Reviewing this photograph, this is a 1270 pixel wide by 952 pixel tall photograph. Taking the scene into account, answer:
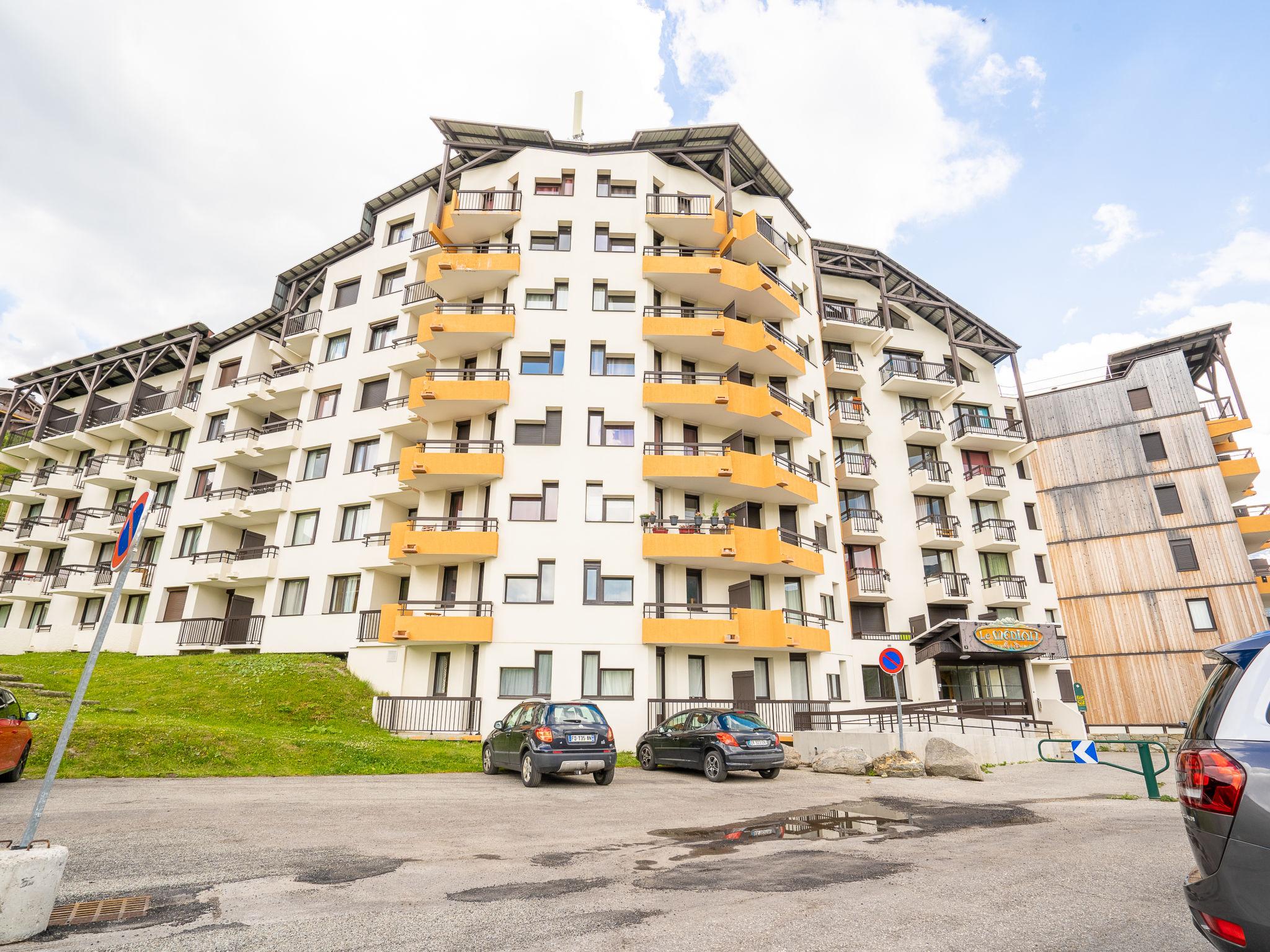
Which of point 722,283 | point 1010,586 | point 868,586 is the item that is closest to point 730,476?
point 722,283

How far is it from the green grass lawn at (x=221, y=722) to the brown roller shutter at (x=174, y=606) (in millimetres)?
2351

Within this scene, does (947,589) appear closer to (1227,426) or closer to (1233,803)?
(1227,426)

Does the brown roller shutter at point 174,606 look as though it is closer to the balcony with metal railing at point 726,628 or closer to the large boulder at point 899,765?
the balcony with metal railing at point 726,628

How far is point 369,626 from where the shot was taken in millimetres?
27844

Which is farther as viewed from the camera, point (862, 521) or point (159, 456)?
point (159, 456)

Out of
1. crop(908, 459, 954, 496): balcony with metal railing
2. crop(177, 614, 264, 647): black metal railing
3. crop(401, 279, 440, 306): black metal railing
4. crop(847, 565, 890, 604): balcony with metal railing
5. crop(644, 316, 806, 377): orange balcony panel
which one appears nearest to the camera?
crop(644, 316, 806, 377): orange balcony panel

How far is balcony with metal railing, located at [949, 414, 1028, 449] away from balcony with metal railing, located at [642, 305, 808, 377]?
11.9 m

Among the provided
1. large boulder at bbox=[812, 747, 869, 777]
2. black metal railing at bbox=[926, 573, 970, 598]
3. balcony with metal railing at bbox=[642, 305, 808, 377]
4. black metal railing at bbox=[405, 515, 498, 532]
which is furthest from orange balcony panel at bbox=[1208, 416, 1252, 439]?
black metal railing at bbox=[405, 515, 498, 532]

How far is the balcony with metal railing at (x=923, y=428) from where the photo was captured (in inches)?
1443

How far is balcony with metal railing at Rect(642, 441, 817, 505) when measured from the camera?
26562mm

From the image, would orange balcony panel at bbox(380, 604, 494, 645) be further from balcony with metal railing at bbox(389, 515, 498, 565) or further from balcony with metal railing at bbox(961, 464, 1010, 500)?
balcony with metal railing at bbox(961, 464, 1010, 500)

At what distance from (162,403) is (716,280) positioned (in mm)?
33804

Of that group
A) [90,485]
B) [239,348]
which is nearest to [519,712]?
[239,348]

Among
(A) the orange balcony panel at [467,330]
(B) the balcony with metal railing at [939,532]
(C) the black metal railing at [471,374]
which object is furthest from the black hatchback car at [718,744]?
(B) the balcony with metal railing at [939,532]
